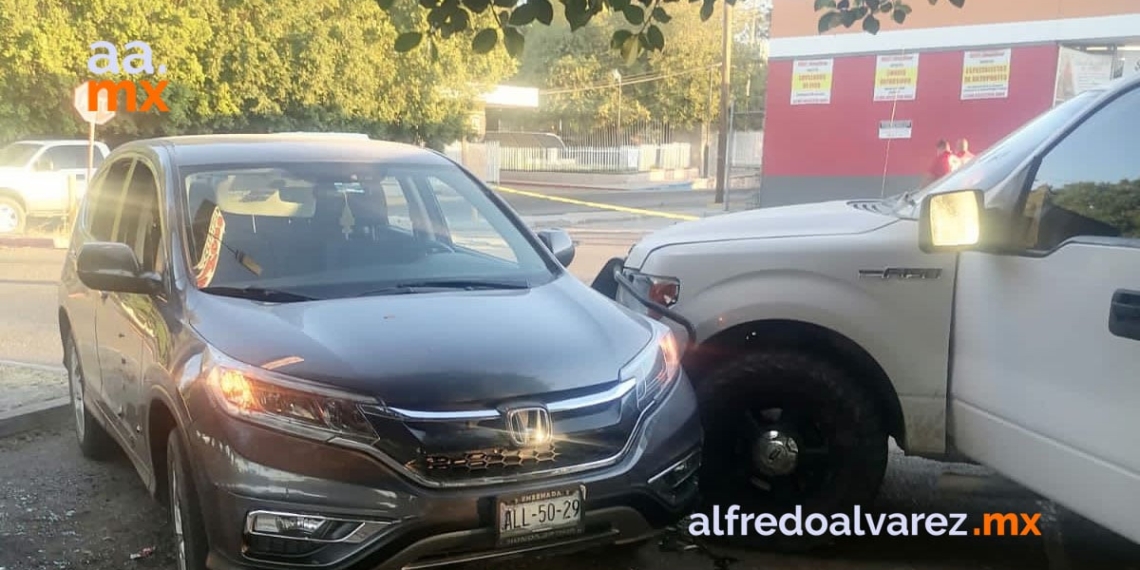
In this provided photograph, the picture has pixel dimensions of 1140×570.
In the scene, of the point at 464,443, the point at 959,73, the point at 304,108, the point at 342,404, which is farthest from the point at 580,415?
the point at 304,108

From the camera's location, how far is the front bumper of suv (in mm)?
2879

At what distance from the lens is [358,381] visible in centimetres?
298

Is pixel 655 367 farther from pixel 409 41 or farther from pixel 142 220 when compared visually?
pixel 142 220

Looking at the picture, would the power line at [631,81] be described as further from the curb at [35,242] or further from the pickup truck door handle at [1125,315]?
the pickup truck door handle at [1125,315]

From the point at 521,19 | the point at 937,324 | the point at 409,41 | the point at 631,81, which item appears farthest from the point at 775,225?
the point at 631,81

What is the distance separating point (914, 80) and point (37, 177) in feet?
54.4

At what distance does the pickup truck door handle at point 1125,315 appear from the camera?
9.62 ft

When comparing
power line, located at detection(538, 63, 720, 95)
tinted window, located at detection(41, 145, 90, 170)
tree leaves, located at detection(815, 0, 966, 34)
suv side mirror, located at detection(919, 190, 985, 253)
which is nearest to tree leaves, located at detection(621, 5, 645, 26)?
tree leaves, located at detection(815, 0, 966, 34)

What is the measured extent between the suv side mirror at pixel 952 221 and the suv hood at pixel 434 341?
106 cm

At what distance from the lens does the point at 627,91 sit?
49000 millimetres

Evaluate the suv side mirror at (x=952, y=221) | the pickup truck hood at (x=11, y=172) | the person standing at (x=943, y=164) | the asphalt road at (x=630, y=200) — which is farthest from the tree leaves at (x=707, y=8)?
the asphalt road at (x=630, y=200)

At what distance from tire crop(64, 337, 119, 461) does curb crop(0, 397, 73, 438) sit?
0.45 meters

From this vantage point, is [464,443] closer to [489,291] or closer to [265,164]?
[489,291]

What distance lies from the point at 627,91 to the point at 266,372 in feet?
155
